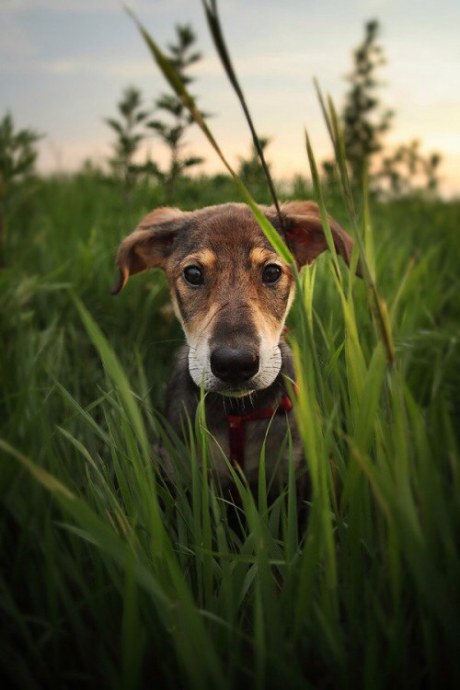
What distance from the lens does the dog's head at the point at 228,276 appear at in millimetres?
2131

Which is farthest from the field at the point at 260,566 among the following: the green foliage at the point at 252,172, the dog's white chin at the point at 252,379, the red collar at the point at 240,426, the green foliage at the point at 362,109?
the green foliage at the point at 362,109

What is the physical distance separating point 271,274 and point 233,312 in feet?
1.64

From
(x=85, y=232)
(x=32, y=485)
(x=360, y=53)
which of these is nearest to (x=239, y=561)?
(x=32, y=485)

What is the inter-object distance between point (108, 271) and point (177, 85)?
3005mm

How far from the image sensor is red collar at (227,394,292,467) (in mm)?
2432

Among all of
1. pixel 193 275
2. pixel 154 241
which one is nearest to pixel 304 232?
pixel 193 275

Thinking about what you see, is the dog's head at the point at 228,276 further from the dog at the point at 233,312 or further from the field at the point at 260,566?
the field at the point at 260,566

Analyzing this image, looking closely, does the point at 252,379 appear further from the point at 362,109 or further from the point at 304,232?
the point at 362,109

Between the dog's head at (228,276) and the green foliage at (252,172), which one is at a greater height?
the green foliage at (252,172)

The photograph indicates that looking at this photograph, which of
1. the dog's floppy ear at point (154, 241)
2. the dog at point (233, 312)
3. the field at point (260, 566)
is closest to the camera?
the field at point (260, 566)

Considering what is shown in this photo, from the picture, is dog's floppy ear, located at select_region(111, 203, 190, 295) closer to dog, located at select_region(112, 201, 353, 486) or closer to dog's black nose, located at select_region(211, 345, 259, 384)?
dog, located at select_region(112, 201, 353, 486)

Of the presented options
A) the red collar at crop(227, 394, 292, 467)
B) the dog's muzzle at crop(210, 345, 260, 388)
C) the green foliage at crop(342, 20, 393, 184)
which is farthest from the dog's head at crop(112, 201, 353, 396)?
the green foliage at crop(342, 20, 393, 184)

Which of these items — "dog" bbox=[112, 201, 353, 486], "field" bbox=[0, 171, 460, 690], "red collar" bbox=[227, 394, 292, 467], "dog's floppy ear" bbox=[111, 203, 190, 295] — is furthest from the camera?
"dog's floppy ear" bbox=[111, 203, 190, 295]

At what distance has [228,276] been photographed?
2592 mm
